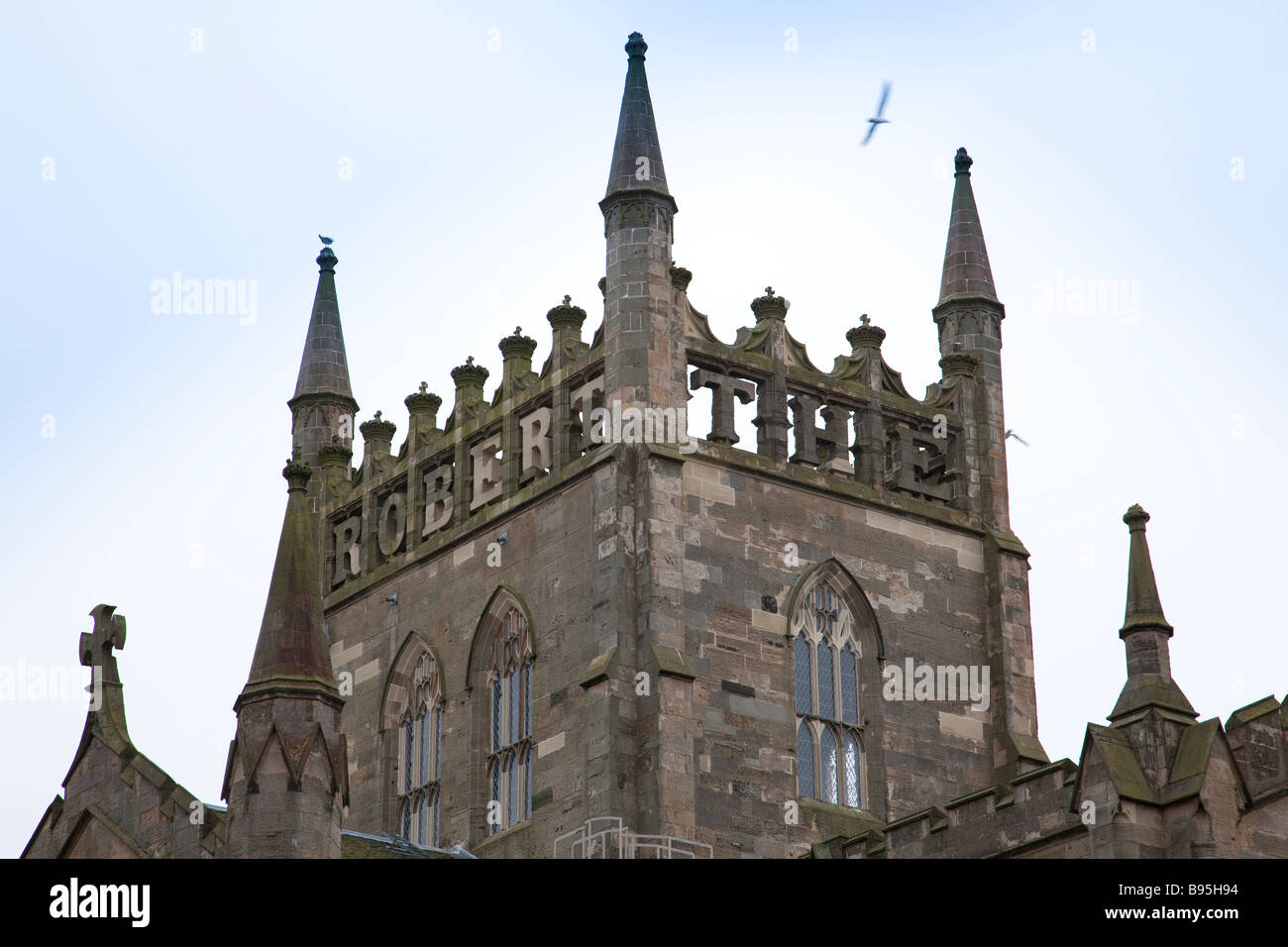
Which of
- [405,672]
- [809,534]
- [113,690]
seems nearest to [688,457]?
[809,534]

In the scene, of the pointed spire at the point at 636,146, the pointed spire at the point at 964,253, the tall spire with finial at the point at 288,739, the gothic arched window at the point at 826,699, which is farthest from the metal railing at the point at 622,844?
the pointed spire at the point at 964,253

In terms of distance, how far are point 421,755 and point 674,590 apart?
6.50 m

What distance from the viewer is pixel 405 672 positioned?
47094mm

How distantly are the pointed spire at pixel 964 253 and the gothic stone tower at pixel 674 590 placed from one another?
0.23m

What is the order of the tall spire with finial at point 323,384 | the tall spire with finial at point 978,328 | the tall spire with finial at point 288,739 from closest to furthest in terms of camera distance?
1. the tall spire with finial at point 288,739
2. the tall spire with finial at point 978,328
3. the tall spire with finial at point 323,384

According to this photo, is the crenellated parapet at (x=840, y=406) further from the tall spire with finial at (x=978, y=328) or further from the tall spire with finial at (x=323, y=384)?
the tall spire with finial at (x=323, y=384)

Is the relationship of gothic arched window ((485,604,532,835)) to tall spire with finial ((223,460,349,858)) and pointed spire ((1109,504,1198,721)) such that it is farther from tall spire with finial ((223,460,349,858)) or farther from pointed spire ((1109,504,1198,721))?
pointed spire ((1109,504,1198,721))

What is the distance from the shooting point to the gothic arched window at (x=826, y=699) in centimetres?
4309

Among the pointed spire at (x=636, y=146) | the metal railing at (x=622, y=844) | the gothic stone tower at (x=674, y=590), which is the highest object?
the pointed spire at (x=636, y=146)

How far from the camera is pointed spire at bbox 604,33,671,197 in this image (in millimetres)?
45000
